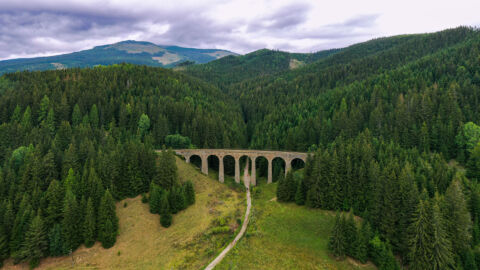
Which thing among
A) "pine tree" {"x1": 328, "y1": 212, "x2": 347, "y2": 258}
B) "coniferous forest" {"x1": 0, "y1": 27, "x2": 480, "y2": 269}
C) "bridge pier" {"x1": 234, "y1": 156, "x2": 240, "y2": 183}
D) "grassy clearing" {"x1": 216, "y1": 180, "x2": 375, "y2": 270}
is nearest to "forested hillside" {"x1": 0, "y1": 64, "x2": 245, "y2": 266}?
"coniferous forest" {"x1": 0, "y1": 27, "x2": 480, "y2": 269}

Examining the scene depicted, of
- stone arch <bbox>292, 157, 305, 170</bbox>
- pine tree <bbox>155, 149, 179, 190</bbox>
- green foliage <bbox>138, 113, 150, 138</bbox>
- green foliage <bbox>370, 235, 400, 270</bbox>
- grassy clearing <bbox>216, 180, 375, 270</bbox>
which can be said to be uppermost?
green foliage <bbox>138, 113, 150, 138</bbox>

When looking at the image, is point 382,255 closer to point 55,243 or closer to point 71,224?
point 71,224

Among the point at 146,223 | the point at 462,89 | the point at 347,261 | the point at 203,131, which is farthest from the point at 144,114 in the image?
the point at 462,89

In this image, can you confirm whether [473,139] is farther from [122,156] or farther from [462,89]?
[122,156]

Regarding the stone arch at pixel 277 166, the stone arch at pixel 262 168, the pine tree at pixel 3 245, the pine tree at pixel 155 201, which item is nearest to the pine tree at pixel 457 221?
the stone arch at pixel 277 166

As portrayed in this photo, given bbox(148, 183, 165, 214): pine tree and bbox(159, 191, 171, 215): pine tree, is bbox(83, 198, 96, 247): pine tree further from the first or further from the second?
bbox(159, 191, 171, 215): pine tree
